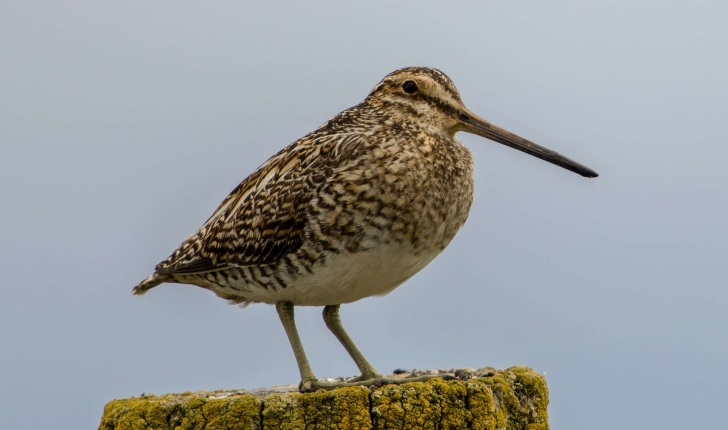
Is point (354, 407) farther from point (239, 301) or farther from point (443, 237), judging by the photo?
point (239, 301)

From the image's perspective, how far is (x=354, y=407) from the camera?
15.5 ft

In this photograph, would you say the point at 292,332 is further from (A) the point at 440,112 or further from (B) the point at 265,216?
(A) the point at 440,112

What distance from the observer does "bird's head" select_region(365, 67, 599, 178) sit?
249 inches

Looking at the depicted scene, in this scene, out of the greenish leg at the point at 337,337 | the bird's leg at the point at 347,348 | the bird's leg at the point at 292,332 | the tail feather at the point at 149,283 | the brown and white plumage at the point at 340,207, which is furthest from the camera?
the tail feather at the point at 149,283

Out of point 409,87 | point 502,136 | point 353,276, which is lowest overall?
point 353,276

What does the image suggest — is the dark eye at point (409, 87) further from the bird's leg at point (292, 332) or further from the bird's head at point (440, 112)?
the bird's leg at point (292, 332)

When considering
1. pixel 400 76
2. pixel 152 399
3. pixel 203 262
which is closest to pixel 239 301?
pixel 203 262

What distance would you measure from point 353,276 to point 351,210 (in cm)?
41

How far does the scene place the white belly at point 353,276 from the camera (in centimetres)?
576

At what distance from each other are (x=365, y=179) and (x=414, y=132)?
0.60 m

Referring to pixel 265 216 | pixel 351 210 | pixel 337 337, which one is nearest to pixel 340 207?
pixel 351 210

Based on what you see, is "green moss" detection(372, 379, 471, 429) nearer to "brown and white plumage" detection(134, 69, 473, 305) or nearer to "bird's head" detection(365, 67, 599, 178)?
"brown and white plumage" detection(134, 69, 473, 305)

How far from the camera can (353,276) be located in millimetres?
5824

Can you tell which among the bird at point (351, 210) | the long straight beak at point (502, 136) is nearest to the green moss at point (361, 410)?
the bird at point (351, 210)
